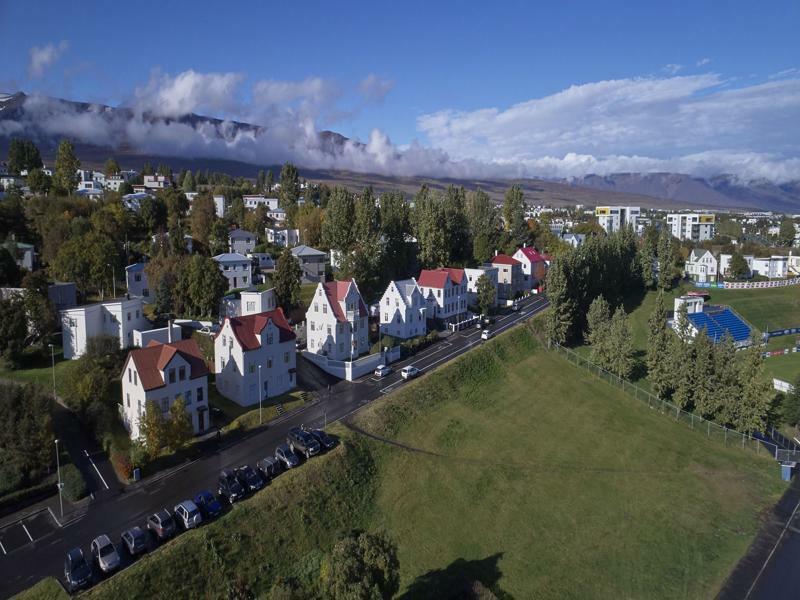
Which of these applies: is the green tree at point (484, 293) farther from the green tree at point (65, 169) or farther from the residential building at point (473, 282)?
the green tree at point (65, 169)

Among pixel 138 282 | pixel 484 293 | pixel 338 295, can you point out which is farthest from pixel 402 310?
pixel 138 282

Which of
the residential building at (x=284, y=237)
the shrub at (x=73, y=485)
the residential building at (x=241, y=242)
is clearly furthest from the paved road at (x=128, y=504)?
the residential building at (x=284, y=237)

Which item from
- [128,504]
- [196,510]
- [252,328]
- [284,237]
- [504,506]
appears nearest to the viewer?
[196,510]

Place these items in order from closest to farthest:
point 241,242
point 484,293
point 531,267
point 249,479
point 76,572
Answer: point 76,572 → point 249,479 → point 484,293 → point 241,242 → point 531,267

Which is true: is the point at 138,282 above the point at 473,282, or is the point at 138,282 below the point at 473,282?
above

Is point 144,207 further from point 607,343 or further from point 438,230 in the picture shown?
point 607,343

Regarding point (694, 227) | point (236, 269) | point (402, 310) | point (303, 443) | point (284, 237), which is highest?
point (694, 227)

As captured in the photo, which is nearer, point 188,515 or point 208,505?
point 188,515

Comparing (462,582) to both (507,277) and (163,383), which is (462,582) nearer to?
(163,383)

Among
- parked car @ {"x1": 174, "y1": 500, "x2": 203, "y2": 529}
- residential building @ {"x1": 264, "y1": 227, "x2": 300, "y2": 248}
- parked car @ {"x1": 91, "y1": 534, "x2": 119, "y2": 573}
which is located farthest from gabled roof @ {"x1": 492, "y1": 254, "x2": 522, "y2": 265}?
parked car @ {"x1": 91, "y1": 534, "x2": 119, "y2": 573}
